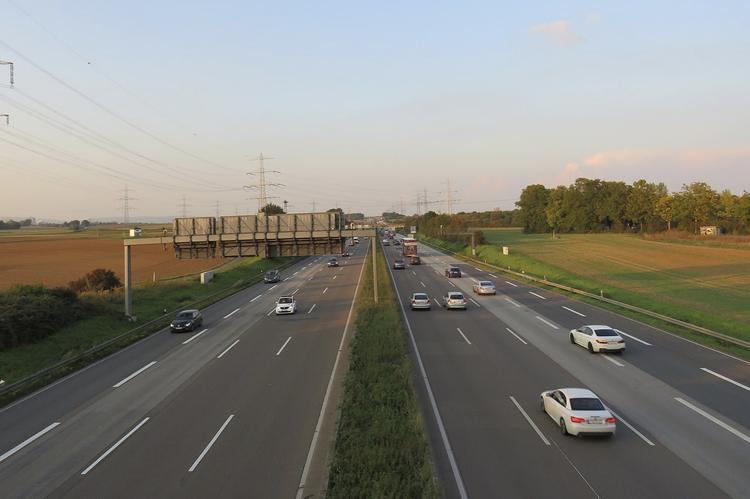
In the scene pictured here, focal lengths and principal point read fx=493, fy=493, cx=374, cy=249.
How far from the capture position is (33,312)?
1067 inches

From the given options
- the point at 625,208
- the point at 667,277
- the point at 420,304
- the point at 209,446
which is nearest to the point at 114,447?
the point at 209,446

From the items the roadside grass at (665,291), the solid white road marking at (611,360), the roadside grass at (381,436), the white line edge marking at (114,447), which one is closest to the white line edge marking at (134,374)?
the white line edge marking at (114,447)

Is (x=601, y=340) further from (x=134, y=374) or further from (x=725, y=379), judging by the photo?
(x=134, y=374)

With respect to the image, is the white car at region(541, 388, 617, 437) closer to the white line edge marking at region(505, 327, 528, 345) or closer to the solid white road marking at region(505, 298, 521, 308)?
the white line edge marking at region(505, 327, 528, 345)

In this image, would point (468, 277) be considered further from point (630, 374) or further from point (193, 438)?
point (193, 438)

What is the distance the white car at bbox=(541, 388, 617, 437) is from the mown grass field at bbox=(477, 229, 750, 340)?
56.6ft

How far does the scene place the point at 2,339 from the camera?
2481 cm

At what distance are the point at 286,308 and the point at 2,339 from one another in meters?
17.1

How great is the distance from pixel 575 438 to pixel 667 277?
48.5m

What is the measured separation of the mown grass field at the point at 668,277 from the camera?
33625 mm

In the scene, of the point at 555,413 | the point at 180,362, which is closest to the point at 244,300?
the point at 180,362

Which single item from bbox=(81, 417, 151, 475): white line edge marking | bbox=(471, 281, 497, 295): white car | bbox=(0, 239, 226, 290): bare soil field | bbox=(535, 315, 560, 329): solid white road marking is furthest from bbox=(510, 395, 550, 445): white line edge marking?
bbox=(0, 239, 226, 290): bare soil field

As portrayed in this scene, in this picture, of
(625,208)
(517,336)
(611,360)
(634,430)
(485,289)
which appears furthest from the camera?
(625,208)

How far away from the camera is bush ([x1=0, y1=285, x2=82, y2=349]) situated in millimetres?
25359
